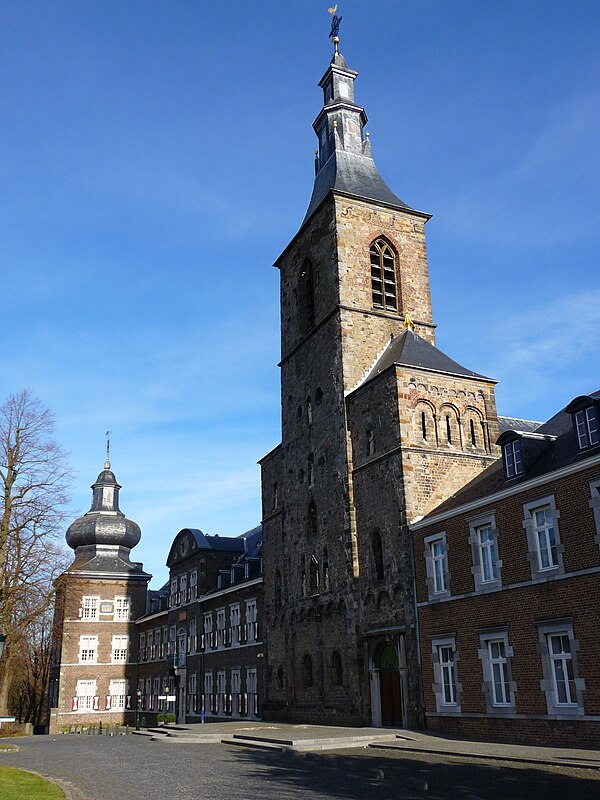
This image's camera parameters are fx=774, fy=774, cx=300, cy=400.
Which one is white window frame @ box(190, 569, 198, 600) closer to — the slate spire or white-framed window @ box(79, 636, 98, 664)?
white-framed window @ box(79, 636, 98, 664)

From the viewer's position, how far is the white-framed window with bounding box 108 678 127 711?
60.9m

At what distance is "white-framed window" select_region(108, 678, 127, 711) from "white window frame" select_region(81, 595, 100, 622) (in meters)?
5.19

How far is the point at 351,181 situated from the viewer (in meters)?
38.1

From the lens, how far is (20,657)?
42.1 m

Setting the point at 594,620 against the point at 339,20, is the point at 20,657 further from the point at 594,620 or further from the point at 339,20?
the point at 339,20

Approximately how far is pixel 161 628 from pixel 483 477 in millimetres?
37938

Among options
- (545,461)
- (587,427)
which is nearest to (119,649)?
(545,461)

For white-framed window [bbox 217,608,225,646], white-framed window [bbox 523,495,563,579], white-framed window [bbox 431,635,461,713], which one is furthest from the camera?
white-framed window [bbox 217,608,225,646]

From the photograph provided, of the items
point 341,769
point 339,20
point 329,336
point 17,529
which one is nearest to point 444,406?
point 329,336

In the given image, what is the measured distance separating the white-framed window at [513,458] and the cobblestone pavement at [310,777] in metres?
8.43

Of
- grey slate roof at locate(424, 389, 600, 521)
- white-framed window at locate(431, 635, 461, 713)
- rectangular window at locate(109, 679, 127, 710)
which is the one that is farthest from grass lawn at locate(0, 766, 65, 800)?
rectangular window at locate(109, 679, 127, 710)

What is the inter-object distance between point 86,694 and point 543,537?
49.1 m

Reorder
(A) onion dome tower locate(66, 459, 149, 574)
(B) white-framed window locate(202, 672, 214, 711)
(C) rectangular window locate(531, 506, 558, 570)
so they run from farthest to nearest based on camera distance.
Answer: (A) onion dome tower locate(66, 459, 149, 574)
(B) white-framed window locate(202, 672, 214, 711)
(C) rectangular window locate(531, 506, 558, 570)

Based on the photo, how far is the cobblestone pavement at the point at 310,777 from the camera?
41.3 ft
